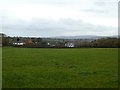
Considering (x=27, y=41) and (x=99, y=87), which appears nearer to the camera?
(x=99, y=87)

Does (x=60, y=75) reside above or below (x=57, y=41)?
below

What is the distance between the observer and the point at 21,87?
42.9 feet

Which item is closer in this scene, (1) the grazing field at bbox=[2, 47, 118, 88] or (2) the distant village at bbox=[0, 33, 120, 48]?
(1) the grazing field at bbox=[2, 47, 118, 88]

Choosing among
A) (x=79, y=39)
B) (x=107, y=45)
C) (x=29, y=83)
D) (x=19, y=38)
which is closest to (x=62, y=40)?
(x=79, y=39)

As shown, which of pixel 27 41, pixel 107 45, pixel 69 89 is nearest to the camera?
pixel 69 89

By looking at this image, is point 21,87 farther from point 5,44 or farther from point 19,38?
point 19,38

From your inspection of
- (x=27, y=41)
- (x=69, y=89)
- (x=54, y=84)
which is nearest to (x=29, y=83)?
(x=54, y=84)

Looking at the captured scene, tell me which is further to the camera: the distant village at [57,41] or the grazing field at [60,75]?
the distant village at [57,41]

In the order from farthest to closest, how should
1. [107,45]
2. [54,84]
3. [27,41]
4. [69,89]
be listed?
[27,41] < [107,45] < [54,84] < [69,89]

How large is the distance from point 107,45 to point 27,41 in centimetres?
3156

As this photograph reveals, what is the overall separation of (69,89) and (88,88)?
818mm

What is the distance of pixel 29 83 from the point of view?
14.3 m

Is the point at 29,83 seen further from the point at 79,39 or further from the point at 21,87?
the point at 79,39

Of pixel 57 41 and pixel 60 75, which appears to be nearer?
pixel 60 75
